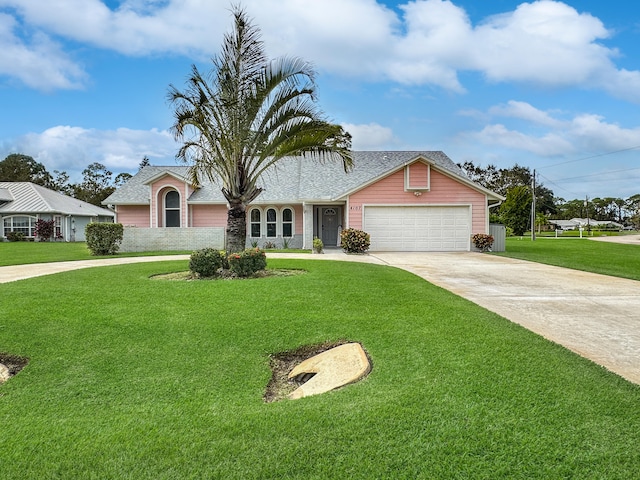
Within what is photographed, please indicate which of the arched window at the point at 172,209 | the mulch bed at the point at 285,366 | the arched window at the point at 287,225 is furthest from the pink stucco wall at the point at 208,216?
the mulch bed at the point at 285,366

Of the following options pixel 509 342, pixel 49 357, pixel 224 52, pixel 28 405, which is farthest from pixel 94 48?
pixel 509 342

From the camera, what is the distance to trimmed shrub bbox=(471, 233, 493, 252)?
1933cm

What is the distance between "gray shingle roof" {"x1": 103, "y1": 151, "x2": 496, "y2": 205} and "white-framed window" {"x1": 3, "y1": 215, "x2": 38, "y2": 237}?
12203mm

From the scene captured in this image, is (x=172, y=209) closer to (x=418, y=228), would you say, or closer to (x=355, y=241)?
(x=355, y=241)

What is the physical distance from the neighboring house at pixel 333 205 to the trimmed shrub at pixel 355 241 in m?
1.09

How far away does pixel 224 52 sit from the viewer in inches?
422

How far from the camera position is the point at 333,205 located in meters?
22.6

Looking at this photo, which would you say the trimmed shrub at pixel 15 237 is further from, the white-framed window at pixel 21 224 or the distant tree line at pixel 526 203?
the distant tree line at pixel 526 203

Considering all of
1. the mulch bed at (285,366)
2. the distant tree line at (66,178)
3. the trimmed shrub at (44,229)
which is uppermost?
the distant tree line at (66,178)

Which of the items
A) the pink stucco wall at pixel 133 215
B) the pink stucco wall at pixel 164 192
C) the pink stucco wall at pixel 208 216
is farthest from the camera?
the pink stucco wall at pixel 133 215

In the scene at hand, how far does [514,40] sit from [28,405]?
18342 mm

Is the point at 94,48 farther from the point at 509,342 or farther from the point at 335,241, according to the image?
the point at 509,342

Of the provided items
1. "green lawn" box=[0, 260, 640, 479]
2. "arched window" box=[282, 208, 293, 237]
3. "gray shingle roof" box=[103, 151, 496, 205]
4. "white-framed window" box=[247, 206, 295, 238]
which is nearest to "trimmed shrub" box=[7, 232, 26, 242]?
"gray shingle roof" box=[103, 151, 496, 205]

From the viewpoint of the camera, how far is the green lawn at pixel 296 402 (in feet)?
8.69
